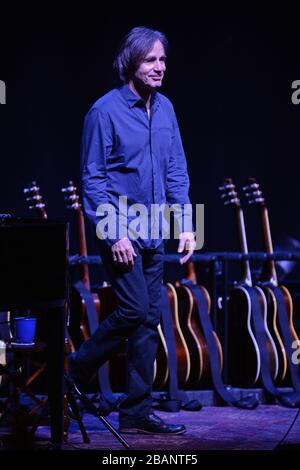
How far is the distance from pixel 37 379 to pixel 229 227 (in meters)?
2.13

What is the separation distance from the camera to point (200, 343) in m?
5.50

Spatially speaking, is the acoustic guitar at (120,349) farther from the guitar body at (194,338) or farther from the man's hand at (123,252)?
the man's hand at (123,252)

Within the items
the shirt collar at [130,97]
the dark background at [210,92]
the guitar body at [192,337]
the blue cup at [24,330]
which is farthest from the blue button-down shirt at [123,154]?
the dark background at [210,92]

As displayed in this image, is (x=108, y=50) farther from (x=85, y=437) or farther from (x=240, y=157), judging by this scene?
(x=85, y=437)

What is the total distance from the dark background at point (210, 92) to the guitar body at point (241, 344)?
3.84 feet

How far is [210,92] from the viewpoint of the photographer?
267 inches

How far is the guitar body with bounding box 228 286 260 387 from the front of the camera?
5.54m

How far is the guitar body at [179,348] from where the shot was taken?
5418 millimetres

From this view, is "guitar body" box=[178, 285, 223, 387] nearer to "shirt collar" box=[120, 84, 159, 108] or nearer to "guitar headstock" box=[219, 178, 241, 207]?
"guitar headstock" box=[219, 178, 241, 207]

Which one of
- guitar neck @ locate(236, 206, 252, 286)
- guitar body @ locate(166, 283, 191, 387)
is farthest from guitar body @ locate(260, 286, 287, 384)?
guitar body @ locate(166, 283, 191, 387)

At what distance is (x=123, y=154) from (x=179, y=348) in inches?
61.9

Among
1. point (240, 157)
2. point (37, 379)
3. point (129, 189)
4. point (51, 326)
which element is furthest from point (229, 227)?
point (51, 326)

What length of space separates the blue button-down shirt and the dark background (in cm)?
206

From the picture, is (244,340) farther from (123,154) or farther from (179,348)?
(123,154)
